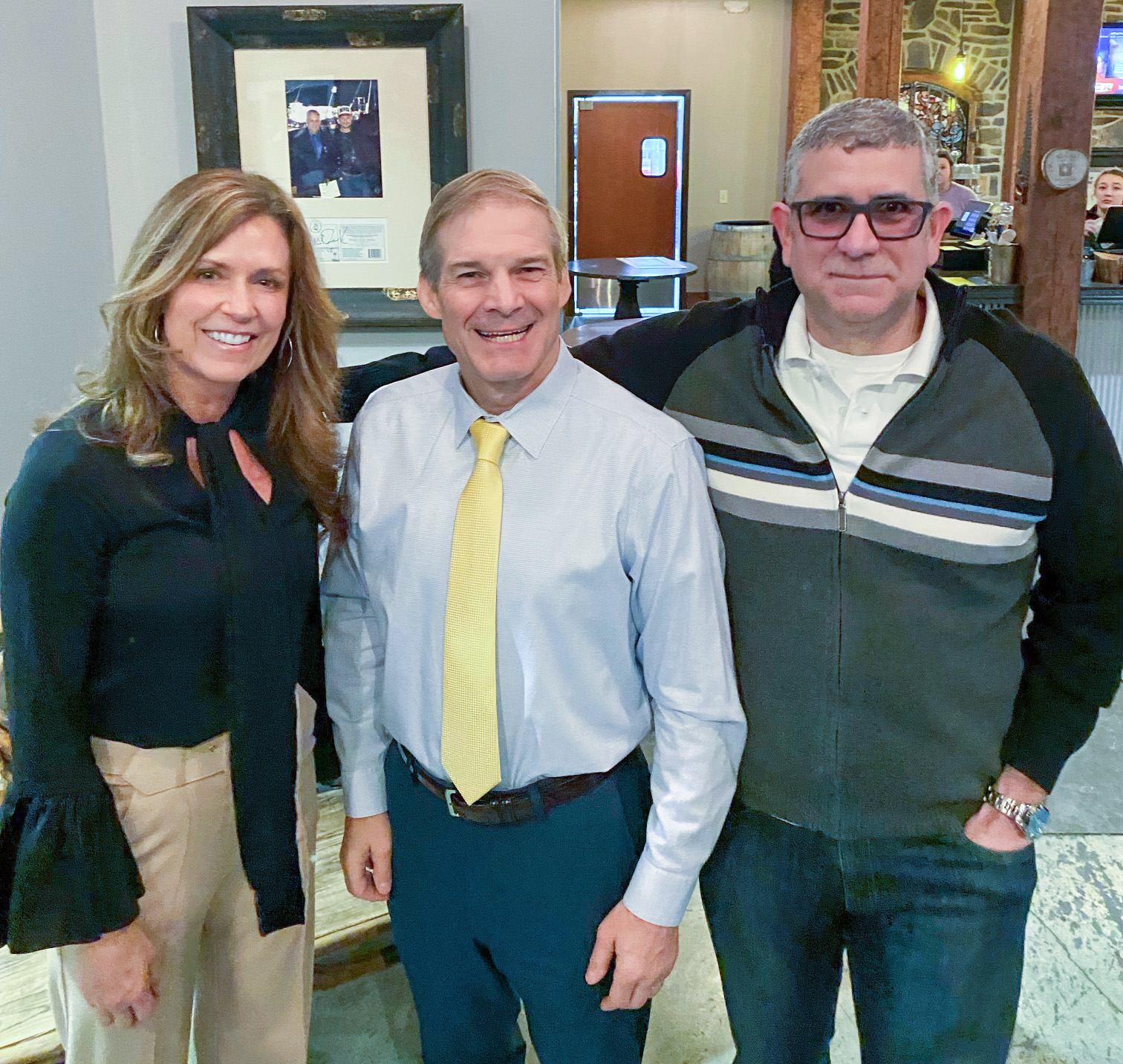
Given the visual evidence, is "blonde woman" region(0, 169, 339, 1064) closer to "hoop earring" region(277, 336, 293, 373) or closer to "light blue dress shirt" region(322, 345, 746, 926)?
"hoop earring" region(277, 336, 293, 373)

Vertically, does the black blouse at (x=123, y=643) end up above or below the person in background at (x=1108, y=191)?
below

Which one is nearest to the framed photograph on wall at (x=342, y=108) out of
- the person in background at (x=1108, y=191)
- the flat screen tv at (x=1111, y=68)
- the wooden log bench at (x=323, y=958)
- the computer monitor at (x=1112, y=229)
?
the wooden log bench at (x=323, y=958)

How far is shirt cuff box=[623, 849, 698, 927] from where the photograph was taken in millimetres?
1261

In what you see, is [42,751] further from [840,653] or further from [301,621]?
[840,653]

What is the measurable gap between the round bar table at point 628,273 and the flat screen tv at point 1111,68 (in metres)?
7.07

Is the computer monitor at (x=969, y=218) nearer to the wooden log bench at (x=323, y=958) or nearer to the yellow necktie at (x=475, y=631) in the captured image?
the wooden log bench at (x=323, y=958)

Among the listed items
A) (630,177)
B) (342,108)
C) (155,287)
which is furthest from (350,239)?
(630,177)

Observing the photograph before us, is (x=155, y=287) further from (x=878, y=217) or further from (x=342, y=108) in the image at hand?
(x=342, y=108)

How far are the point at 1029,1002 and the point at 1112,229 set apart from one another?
4.63m

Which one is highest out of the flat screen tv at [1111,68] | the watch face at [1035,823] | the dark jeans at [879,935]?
the flat screen tv at [1111,68]

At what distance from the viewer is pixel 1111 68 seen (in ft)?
31.1

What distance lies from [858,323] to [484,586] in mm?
559

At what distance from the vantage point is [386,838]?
143cm

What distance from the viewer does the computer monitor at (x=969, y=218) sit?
5.68 meters
